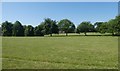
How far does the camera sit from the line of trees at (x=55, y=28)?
399 feet

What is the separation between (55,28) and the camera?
13538cm

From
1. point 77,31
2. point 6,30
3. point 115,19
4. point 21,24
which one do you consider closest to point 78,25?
point 77,31

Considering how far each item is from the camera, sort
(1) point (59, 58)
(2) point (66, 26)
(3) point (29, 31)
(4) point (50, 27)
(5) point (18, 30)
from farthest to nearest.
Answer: (2) point (66, 26) < (4) point (50, 27) < (5) point (18, 30) < (3) point (29, 31) < (1) point (59, 58)

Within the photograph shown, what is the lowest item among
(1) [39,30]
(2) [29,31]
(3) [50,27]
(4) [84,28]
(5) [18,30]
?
(2) [29,31]

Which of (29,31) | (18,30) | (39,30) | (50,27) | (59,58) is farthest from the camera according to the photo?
(50,27)

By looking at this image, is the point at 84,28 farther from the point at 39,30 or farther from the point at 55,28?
the point at 39,30

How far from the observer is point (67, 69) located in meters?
11.6

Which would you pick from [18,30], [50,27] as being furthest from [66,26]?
[18,30]

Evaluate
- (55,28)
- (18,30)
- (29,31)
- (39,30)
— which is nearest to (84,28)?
(55,28)

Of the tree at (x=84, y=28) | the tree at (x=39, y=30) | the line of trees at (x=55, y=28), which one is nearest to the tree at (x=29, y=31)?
the line of trees at (x=55, y=28)

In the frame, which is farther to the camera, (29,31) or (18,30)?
(18,30)

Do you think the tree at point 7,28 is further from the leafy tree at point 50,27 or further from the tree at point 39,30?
the leafy tree at point 50,27

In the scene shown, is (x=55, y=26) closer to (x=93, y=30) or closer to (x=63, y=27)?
(x=63, y=27)

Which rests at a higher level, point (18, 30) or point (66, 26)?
point (66, 26)
